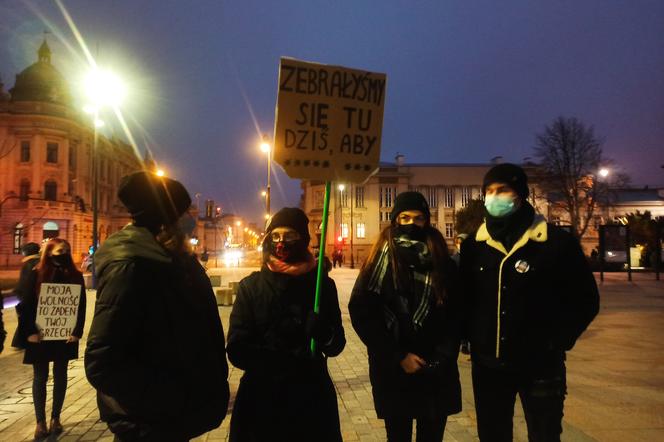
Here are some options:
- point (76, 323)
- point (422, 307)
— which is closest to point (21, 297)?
point (76, 323)

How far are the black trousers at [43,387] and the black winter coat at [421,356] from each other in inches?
141

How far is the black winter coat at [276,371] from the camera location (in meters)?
2.84

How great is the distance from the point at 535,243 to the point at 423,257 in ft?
2.44

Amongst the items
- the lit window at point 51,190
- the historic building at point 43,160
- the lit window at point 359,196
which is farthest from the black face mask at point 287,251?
the lit window at point 359,196

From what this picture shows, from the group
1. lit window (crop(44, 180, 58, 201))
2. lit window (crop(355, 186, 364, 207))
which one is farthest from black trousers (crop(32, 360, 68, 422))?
lit window (crop(355, 186, 364, 207))

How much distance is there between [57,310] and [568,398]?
6.16 meters

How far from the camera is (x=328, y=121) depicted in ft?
11.4

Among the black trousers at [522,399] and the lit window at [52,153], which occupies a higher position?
the lit window at [52,153]

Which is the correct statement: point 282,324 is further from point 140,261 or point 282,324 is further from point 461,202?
point 461,202

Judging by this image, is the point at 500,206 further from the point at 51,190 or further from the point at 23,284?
the point at 51,190

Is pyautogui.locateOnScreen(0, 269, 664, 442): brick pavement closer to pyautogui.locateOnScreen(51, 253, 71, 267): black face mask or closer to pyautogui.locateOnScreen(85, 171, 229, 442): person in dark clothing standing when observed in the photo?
pyautogui.locateOnScreen(51, 253, 71, 267): black face mask

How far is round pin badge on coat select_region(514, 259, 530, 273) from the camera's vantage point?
3140 mm

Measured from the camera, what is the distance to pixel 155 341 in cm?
234

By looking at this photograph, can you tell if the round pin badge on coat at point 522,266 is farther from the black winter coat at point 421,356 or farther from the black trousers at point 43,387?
the black trousers at point 43,387
